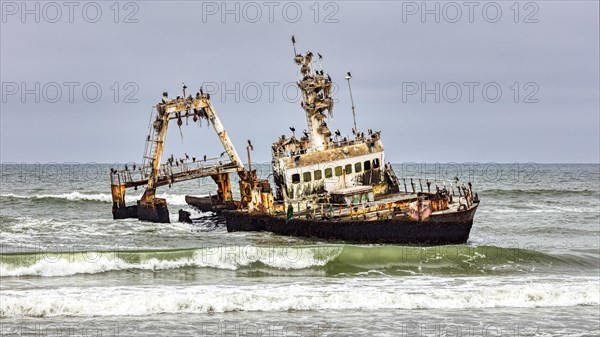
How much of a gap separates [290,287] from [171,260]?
5.95m

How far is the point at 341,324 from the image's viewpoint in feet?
69.2

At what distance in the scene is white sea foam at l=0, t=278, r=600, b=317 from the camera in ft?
72.8

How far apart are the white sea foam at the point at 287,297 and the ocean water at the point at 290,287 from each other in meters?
0.04

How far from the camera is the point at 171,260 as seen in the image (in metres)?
29.8

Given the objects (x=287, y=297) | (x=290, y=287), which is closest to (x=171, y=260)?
(x=290, y=287)

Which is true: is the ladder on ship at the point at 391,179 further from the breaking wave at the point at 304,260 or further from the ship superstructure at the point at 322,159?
the breaking wave at the point at 304,260

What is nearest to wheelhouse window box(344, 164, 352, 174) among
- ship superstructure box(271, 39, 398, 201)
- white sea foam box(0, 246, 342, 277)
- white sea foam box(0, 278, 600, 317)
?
ship superstructure box(271, 39, 398, 201)

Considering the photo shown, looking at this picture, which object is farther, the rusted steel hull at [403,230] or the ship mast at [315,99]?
the ship mast at [315,99]

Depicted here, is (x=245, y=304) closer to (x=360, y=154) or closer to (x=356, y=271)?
(x=356, y=271)

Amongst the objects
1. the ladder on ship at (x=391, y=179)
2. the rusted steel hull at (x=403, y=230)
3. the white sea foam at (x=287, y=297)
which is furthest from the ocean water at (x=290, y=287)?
the ladder on ship at (x=391, y=179)

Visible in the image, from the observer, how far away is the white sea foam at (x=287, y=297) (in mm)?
22188

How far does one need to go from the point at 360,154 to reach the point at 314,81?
4.39 metres

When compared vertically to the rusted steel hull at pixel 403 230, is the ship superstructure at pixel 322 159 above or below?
above

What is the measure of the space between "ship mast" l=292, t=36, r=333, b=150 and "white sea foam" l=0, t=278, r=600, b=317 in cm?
1509
